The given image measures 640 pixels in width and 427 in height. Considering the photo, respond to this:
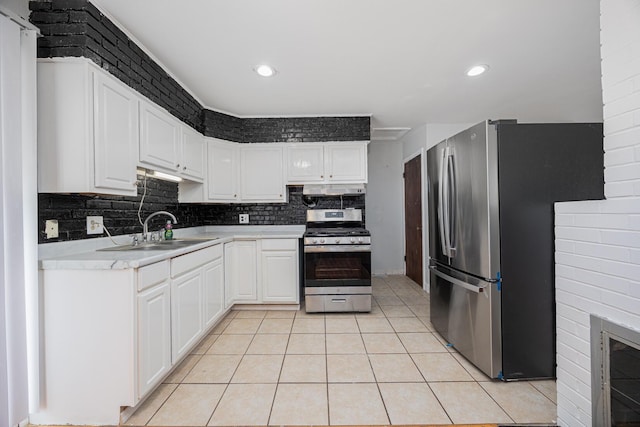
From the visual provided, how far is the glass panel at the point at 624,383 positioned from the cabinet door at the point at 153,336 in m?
2.30

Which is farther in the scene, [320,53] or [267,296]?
[267,296]

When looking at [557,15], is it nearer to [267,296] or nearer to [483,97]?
[483,97]

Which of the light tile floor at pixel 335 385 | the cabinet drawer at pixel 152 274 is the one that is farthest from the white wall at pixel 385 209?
the cabinet drawer at pixel 152 274

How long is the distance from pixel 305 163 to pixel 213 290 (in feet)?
6.06

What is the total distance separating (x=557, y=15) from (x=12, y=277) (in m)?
3.46

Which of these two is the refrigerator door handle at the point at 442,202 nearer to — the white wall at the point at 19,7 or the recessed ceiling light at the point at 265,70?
the recessed ceiling light at the point at 265,70

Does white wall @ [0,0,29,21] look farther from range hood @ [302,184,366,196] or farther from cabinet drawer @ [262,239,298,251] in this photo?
range hood @ [302,184,366,196]

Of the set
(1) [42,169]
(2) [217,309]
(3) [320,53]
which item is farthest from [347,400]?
(3) [320,53]

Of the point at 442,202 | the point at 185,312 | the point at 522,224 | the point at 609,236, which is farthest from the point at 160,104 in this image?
the point at 609,236

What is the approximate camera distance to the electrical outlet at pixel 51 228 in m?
1.57

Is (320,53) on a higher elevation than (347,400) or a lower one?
higher

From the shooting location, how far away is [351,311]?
3.02 m

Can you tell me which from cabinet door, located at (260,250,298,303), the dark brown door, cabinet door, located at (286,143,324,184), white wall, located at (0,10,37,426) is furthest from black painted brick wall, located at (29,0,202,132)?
the dark brown door

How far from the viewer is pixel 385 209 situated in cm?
479
